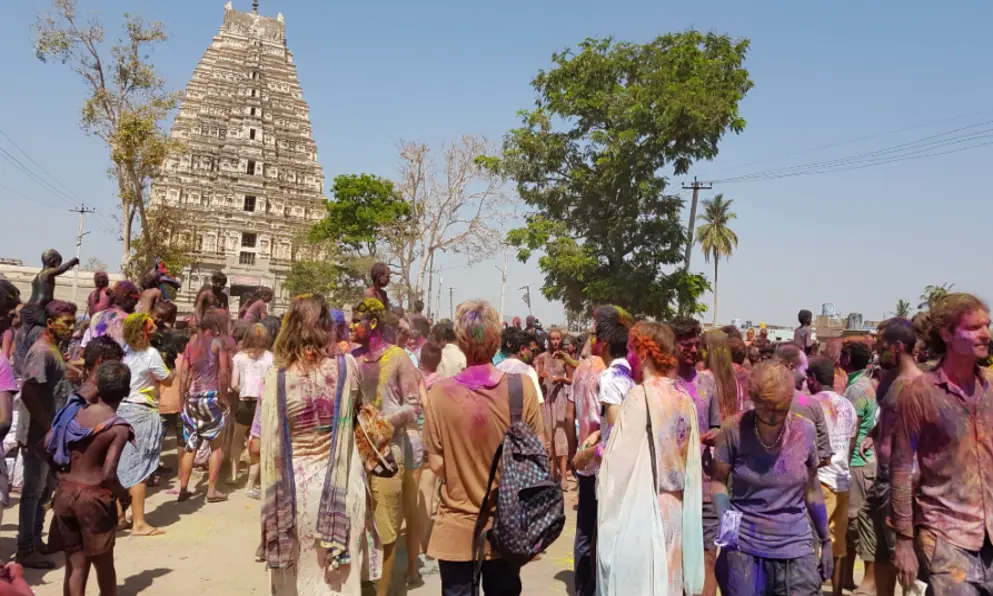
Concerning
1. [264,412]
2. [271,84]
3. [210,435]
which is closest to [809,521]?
[264,412]

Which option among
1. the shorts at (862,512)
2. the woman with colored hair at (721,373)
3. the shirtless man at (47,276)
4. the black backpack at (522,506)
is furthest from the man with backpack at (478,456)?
the shirtless man at (47,276)

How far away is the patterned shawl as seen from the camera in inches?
136

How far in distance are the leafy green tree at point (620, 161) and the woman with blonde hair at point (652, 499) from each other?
1759 centimetres

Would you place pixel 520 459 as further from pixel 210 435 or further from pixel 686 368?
pixel 210 435

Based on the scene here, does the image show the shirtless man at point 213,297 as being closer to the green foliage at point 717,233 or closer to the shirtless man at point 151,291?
the shirtless man at point 151,291

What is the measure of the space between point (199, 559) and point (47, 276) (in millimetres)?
3930

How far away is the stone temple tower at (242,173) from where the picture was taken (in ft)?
193

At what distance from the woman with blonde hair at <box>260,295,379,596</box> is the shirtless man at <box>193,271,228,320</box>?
555 cm

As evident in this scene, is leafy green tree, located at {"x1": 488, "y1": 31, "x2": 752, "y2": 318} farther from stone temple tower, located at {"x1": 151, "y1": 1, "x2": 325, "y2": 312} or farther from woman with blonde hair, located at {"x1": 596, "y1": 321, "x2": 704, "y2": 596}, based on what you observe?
stone temple tower, located at {"x1": 151, "y1": 1, "x2": 325, "y2": 312}

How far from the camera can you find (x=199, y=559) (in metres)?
5.85

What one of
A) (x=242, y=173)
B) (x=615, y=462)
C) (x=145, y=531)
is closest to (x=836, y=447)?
(x=615, y=462)

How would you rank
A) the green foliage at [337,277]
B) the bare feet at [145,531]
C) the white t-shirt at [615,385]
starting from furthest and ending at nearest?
the green foliage at [337,277] → the bare feet at [145,531] → the white t-shirt at [615,385]

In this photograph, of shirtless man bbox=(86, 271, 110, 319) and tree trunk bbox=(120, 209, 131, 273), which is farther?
tree trunk bbox=(120, 209, 131, 273)

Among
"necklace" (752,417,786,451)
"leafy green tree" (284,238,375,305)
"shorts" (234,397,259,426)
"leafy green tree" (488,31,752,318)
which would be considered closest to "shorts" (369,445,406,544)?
"necklace" (752,417,786,451)
